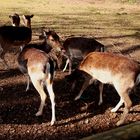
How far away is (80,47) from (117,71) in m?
2.63

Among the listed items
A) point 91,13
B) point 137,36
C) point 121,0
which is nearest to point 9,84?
point 137,36

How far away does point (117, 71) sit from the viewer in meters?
7.36

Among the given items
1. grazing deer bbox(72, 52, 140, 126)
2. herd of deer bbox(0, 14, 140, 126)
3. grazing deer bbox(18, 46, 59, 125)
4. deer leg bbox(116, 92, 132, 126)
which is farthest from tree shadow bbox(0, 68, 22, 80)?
deer leg bbox(116, 92, 132, 126)

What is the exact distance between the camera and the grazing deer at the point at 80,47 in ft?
32.0

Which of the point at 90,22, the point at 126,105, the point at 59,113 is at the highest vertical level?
the point at 126,105

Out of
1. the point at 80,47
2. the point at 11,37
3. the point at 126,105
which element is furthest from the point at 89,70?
the point at 11,37

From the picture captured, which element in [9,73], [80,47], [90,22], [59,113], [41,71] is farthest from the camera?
[90,22]

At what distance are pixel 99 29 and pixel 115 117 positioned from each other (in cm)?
992

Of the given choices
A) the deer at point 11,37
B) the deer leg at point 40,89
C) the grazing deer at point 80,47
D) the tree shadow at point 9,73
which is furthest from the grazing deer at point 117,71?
the deer at point 11,37

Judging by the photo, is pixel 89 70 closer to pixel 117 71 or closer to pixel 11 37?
pixel 117 71

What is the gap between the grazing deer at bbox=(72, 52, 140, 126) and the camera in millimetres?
7199

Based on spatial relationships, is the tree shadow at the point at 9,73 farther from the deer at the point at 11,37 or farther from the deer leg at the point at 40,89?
the deer leg at the point at 40,89

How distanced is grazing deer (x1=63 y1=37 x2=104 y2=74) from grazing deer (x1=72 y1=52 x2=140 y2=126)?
176 centimetres

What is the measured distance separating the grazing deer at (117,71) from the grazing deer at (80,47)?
69.4 inches
